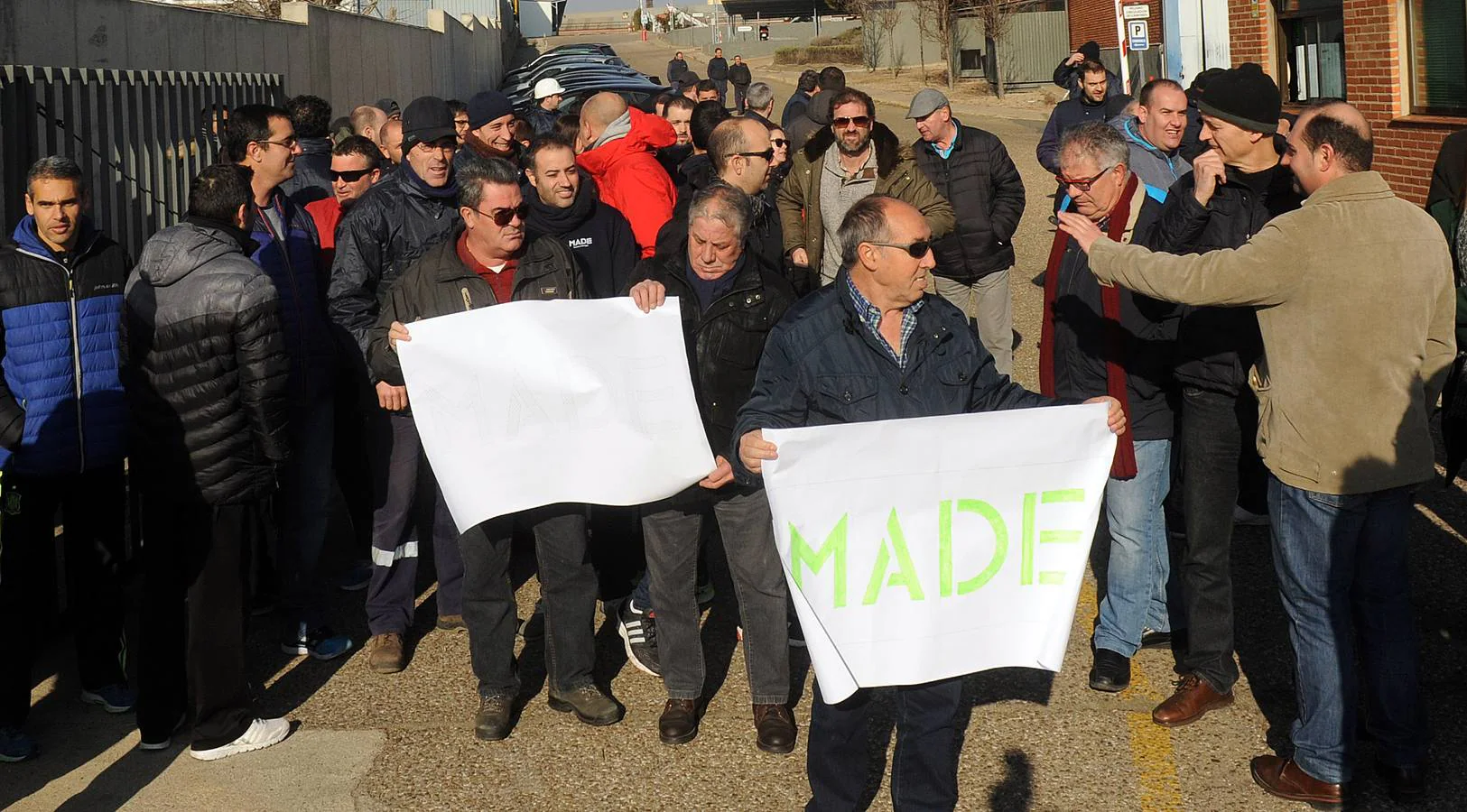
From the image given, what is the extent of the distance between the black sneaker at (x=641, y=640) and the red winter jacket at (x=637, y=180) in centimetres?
184

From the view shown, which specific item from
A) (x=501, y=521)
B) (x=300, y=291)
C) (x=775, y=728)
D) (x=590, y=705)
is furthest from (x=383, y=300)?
(x=775, y=728)

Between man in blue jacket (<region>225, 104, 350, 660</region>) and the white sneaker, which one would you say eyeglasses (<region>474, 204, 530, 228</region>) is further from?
the white sneaker

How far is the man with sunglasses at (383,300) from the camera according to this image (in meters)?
6.30

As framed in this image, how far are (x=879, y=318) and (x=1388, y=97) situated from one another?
531 inches

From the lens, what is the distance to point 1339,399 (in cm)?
458

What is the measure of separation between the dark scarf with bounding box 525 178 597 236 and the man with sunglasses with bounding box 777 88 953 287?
108cm

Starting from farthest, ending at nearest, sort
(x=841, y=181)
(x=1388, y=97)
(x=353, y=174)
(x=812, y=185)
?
(x=1388, y=97) < (x=812, y=185) < (x=841, y=181) < (x=353, y=174)

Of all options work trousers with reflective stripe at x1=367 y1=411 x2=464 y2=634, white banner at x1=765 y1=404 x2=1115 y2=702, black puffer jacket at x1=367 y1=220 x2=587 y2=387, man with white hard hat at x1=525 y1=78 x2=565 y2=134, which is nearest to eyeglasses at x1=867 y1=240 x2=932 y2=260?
white banner at x1=765 y1=404 x2=1115 y2=702

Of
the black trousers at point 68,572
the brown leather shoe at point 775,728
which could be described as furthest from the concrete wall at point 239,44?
the brown leather shoe at point 775,728

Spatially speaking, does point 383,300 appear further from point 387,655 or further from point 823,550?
point 823,550

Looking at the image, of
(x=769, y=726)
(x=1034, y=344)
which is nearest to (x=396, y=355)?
(x=769, y=726)

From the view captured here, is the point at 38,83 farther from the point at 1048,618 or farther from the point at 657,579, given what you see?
the point at 1048,618

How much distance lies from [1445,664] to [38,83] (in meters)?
7.33

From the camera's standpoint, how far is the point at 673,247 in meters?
5.86
